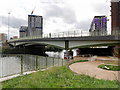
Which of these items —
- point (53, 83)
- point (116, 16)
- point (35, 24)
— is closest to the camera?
point (53, 83)

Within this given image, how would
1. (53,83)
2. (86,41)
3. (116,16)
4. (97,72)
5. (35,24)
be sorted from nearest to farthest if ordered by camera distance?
(53,83), (97,72), (86,41), (116,16), (35,24)

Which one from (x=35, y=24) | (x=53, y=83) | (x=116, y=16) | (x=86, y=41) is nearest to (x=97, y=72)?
(x=53, y=83)

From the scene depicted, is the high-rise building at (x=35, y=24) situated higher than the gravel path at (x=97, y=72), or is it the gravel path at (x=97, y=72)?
the high-rise building at (x=35, y=24)

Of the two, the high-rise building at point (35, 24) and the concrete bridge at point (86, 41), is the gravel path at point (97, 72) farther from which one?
the high-rise building at point (35, 24)

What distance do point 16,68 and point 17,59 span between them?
0.71 metres

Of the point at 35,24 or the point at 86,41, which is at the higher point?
the point at 35,24

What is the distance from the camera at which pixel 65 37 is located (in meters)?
16.5

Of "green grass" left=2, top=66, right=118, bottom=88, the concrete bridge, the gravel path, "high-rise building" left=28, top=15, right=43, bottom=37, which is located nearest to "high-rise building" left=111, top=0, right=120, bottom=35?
the concrete bridge

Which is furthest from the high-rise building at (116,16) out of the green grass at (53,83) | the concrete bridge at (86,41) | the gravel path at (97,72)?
the green grass at (53,83)

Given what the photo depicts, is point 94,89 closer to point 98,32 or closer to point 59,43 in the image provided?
point 98,32

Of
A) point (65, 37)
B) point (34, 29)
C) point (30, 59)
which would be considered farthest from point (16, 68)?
point (34, 29)

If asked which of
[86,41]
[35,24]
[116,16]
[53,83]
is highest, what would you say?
[35,24]

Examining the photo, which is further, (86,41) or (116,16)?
(116,16)

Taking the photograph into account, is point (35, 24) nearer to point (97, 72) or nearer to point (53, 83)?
point (97, 72)
